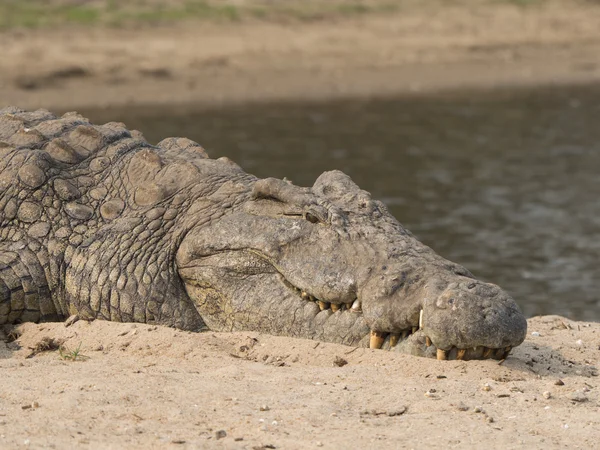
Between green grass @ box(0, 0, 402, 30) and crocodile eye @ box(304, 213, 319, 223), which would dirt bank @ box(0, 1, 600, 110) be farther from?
crocodile eye @ box(304, 213, 319, 223)

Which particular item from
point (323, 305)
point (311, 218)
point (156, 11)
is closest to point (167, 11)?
point (156, 11)

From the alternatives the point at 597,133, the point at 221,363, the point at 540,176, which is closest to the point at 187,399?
the point at 221,363

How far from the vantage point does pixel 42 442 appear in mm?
3967

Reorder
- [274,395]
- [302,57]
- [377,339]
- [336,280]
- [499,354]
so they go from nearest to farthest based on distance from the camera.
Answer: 1. [274,395]
2. [499,354]
3. [377,339]
4. [336,280]
5. [302,57]

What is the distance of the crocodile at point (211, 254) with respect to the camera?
5035 millimetres

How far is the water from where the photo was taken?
10.2m

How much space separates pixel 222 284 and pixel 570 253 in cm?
565

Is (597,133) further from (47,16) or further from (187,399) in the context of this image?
(187,399)

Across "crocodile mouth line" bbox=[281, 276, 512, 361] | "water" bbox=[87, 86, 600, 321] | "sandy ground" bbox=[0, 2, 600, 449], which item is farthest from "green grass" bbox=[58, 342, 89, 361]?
"water" bbox=[87, 86, 600, 321]

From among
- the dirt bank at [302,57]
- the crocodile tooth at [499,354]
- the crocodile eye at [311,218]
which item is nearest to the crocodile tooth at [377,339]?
the crocodile tooth at [499,354]

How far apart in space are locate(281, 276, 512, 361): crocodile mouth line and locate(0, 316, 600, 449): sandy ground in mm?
43

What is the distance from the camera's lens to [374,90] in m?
18.9

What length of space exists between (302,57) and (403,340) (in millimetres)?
14592

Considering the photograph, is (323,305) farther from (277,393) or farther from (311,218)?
(277,393)
